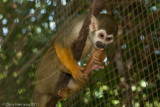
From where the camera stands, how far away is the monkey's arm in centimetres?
239

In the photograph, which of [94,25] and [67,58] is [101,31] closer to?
[94,25]

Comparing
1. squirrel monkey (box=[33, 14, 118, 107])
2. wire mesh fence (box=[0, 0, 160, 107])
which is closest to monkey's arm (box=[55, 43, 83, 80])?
squirrel monkey (box=[33, 14, 118, 107])

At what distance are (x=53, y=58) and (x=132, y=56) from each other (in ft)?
5.66

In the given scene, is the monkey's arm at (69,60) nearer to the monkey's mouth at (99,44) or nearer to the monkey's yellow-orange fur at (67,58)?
the monkey's yellow-orange fur at (67,58)

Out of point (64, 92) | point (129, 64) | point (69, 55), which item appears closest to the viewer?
point (69, 55)

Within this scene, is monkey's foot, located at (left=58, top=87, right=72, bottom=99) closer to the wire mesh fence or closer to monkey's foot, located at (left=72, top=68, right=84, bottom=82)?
monkey's foot, located at (left=72, top=68, right=84, bottom=82)

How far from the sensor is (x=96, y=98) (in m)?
3.59

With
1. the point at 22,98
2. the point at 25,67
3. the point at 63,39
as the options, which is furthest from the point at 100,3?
the point at 22,98

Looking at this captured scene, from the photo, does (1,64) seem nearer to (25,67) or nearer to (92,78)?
(25,67)

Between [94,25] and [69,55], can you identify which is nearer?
[69,55]

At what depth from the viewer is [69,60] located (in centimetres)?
239

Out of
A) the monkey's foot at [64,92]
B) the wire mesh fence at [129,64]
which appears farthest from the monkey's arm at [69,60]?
the wire mesh fence at [129,64]

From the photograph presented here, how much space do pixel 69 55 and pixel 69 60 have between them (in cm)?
5

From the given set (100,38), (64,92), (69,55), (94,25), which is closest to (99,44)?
(100,38)
